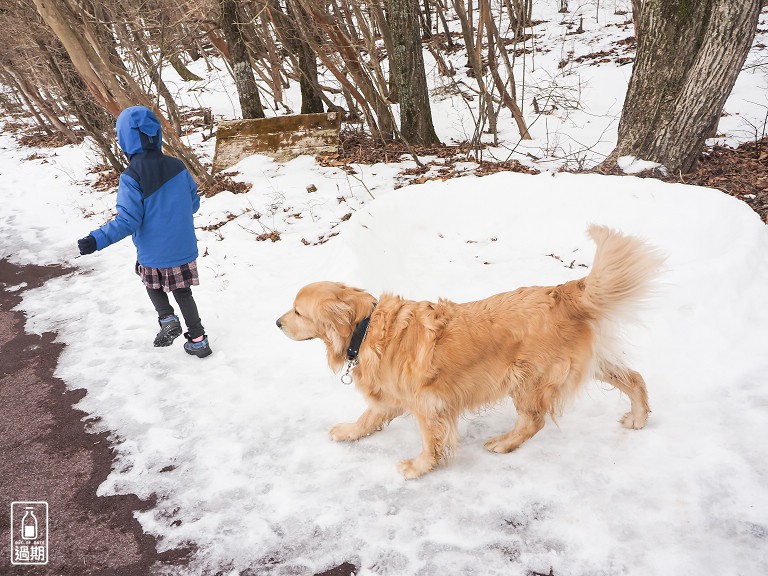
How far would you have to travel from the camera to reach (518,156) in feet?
25.0

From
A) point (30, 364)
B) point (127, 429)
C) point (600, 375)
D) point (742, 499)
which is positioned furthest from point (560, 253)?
point (30, 364)

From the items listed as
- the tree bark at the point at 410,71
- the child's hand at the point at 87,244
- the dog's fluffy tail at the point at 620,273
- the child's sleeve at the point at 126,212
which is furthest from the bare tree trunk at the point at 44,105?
the dog's fluffy tail at the point at 620,273

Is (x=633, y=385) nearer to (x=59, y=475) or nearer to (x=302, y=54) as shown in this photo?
(x=59, y=475)

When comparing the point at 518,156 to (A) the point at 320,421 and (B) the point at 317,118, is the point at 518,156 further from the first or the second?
(A) the point at 320,421

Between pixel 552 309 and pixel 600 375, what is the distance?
61 centimetres

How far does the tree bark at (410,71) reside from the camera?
7.43 meters

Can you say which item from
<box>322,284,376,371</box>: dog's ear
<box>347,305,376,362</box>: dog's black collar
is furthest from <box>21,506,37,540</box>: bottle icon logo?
<box>347,305,376,362</box>: dog's black collar

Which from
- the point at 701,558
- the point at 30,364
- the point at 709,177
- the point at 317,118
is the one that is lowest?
the point at 701,558

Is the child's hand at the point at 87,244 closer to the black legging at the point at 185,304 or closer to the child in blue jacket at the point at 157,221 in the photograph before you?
the child in blue jacket at the point at 157,221

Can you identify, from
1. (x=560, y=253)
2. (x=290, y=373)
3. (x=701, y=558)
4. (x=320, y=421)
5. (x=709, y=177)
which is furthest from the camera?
(x=709, y=177)

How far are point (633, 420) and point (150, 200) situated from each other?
3.97m

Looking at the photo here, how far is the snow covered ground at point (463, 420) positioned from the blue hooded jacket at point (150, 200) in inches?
42.2

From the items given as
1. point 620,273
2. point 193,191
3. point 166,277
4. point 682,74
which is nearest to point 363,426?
point 620,273

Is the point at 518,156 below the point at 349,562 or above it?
above
